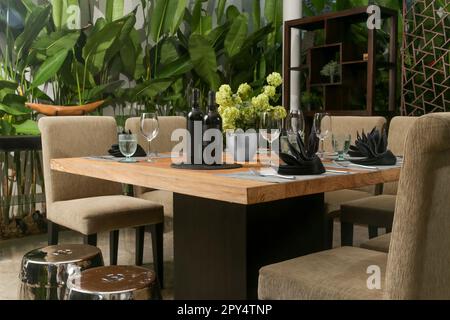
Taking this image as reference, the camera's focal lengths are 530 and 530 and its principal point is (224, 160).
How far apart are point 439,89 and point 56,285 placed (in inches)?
169

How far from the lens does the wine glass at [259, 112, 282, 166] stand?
1.98 meters

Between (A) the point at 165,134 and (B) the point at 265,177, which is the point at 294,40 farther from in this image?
(B) the point at 265,177

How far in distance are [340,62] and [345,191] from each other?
2.20 meters

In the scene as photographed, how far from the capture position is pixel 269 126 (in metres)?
1.98

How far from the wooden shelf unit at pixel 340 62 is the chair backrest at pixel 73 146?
8.45 ft

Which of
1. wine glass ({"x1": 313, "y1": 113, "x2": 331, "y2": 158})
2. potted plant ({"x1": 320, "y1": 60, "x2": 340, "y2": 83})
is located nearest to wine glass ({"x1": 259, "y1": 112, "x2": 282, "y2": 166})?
wine glass ({"x1": 313, "y1": 113, "x2": 331, "y2": 158})

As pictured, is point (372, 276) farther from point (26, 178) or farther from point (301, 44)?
point (301, 44)

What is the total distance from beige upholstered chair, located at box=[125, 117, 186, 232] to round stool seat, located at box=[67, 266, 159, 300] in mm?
1362

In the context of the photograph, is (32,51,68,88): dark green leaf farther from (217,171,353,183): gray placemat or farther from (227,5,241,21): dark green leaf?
(217,171,353,183): gray placemat

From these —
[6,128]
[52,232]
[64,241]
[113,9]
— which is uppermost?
[113,9]

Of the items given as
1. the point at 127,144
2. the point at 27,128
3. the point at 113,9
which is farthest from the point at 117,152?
the point at 113,9

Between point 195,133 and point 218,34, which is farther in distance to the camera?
point 218,34

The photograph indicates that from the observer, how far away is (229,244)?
73.8 inches
